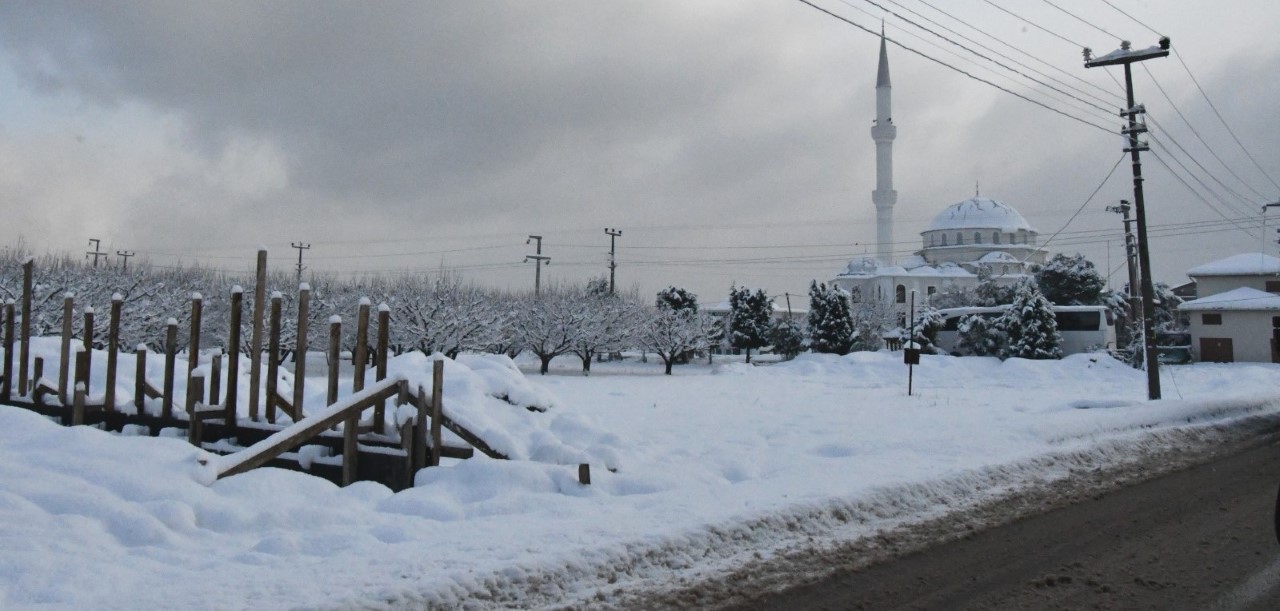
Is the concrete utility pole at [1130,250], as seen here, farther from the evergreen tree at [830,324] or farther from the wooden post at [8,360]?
the wooden post at [8,360]

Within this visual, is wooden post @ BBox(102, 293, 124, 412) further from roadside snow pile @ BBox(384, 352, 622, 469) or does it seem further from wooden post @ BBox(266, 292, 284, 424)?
roadside snow pile @ BBox(384, 352, 622, 469)

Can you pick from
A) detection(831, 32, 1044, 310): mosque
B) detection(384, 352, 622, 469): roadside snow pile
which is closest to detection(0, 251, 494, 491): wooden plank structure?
detection(384, 352, 622, 469): roadside snow pile

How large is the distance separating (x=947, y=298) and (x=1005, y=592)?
75553 mm

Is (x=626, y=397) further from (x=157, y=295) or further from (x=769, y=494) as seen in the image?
(x=157, y=295)

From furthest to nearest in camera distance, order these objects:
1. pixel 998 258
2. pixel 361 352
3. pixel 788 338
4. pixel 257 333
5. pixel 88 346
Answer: pixel 998 258 < pixel 788 338 < pixel 88 346 < pixel 257 333 < pixel 361 352

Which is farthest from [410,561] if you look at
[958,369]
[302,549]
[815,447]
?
[958,369]

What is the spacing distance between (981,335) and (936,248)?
49814 millimetres

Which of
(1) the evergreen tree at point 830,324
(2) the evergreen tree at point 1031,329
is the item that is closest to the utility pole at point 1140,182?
(2) the evergreen tree at point 1031,329

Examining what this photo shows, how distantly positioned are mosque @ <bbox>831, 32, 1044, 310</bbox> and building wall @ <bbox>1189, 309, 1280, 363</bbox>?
2966cm

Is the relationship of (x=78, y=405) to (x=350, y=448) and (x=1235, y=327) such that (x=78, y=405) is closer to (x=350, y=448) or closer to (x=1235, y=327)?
(x=350, y=448)

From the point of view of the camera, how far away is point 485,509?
26.8 feet

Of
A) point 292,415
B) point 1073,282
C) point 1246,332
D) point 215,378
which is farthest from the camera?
point 1073,282

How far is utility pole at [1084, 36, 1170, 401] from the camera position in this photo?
23.0 metres

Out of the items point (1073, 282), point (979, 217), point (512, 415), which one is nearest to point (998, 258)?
point (979, 217)
